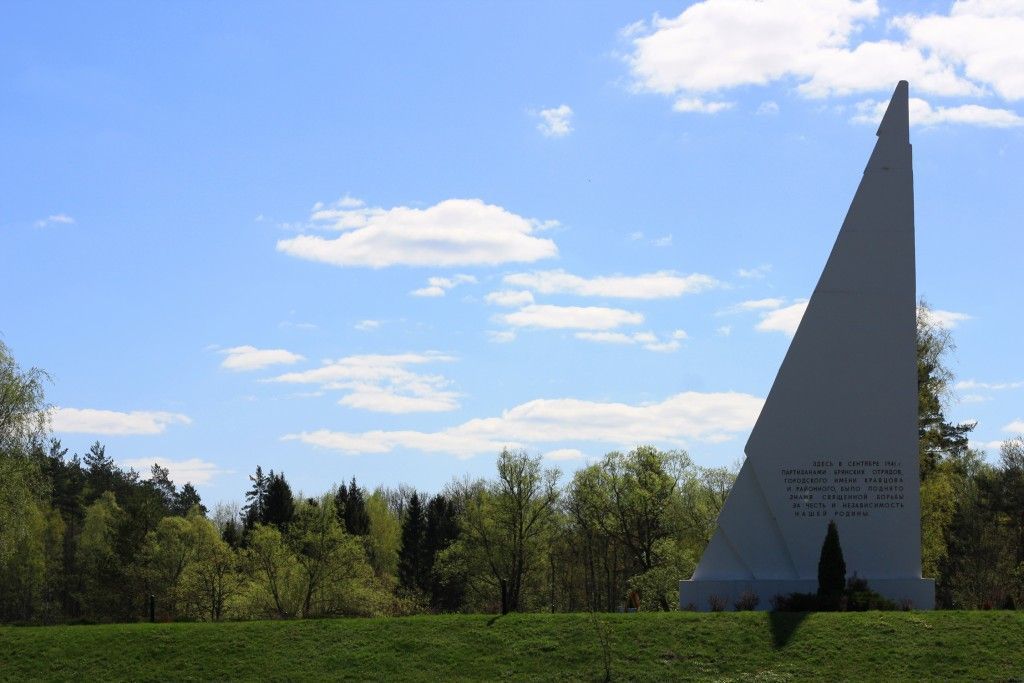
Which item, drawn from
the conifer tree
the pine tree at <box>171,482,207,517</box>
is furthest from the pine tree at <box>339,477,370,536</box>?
the pine tree at <box>171,482,207,517</box>

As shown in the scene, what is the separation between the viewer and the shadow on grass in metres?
22.5

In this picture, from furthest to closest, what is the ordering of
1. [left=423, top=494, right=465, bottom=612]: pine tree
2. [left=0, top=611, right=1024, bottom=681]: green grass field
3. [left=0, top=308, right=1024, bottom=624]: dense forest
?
[left=423, top=494, right=465, bottom=612]: pine tree → [left=0, top=308, right=1024, bottom=624]: dense forest → [left=0, top=611, right=1024, bottom=681]: green grass field

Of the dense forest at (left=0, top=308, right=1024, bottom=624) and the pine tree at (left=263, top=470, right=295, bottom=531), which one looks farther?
the pine tree at (left=263, top=470, right=295, bottom=531)

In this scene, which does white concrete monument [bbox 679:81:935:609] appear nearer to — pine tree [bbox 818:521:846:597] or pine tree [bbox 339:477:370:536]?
pine tree [bbox 818:521:846:597]

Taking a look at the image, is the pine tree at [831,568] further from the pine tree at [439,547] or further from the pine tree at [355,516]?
the pine tree at [355,516]

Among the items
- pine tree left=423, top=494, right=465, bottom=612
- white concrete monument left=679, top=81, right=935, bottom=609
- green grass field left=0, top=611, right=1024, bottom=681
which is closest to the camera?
green grass field left=0, top=611, right=1024, bottom=681

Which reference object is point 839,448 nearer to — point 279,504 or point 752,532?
point 752,532

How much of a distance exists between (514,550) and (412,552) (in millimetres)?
18372

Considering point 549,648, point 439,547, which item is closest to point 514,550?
point 439,547

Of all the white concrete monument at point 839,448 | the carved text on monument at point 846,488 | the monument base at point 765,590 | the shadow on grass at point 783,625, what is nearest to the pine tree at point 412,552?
the monument base at point 765,590

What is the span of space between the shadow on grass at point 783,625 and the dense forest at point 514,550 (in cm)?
1539

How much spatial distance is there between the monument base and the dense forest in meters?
11.4

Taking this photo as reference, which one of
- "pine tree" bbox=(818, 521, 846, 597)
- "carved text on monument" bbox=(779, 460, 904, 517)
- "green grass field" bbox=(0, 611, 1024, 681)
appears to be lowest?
"green grass field" bbox=(0, 611, 1024, 681)

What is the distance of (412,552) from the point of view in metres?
64.1
